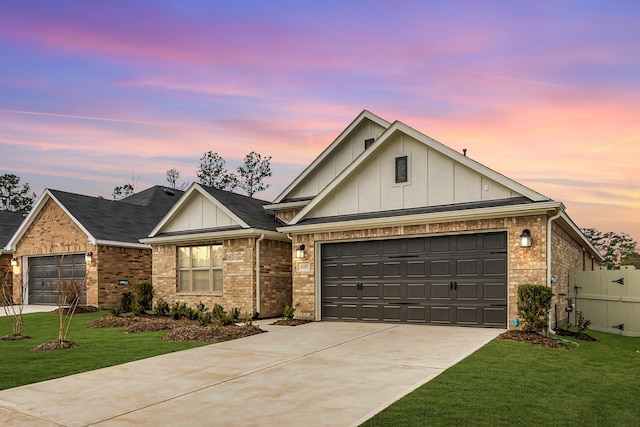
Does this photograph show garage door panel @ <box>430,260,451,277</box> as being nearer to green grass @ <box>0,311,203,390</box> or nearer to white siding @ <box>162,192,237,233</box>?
green grass @ <box>0,311,203,390</box>

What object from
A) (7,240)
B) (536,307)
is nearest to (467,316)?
(536,307)

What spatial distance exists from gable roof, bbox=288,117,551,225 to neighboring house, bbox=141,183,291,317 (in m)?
2.11

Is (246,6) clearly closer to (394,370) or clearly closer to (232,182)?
(394,370)

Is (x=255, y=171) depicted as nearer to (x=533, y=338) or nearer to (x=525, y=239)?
(x=525, y=239)

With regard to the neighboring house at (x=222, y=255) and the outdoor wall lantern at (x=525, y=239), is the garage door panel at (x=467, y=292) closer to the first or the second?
the outdoor wall lantern at (x=525, y=239)

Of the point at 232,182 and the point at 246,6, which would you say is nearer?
the point at 246,6

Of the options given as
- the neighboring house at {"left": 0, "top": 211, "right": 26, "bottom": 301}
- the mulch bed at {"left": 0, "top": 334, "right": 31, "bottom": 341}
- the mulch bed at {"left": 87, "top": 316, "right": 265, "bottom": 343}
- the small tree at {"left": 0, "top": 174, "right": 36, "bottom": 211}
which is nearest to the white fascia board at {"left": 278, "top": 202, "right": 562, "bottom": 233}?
the mulch bed at {"left": 87, "top": 316, "right": 265, "bottom": 343}

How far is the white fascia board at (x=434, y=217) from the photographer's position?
455 inches

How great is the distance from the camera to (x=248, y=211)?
18062 millimetres

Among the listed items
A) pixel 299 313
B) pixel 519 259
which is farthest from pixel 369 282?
pixel 519 259

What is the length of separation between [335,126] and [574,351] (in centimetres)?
1482

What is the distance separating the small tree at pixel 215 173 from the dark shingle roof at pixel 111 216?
21.7m

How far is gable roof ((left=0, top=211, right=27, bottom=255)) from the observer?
28148 mm

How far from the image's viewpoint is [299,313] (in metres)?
15.4
